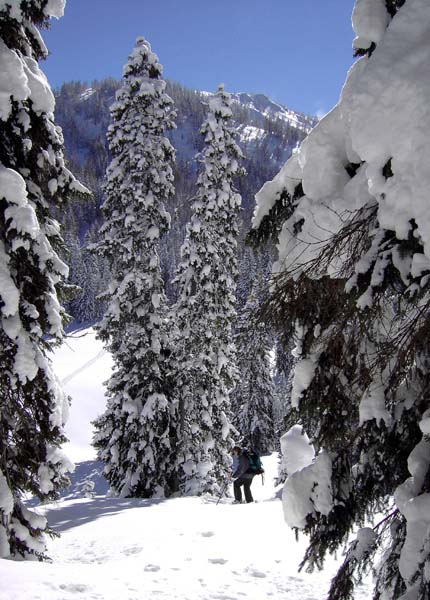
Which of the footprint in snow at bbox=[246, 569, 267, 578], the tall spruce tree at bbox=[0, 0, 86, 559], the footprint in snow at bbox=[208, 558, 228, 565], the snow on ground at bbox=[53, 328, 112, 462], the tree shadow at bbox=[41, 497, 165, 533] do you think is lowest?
the footprint in snow at bbox=[246, 569, 267, 578]

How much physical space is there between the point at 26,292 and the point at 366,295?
14.8 ft

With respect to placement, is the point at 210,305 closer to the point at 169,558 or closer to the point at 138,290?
the point at 138,290

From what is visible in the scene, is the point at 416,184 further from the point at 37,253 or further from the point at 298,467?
the point at 37,253

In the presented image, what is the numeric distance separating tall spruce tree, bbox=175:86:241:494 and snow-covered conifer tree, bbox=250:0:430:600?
40.5 feet

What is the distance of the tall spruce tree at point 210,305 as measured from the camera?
16.4m

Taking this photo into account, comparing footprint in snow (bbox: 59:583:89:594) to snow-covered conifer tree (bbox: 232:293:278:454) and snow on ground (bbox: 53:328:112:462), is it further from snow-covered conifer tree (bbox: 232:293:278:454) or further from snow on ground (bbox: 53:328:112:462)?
snow-covered conifer tree (bbox: 232:293:278:454)

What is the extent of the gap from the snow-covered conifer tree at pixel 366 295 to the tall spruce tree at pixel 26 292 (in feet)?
10.1

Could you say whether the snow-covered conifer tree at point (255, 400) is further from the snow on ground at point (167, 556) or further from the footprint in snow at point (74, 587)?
the footprint in snow at point (74, 587)

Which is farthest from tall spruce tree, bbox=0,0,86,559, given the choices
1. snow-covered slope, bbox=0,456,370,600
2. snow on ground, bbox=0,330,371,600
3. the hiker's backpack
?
the hiker's backpack

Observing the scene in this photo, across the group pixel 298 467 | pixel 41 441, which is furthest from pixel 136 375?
pixel 298 467

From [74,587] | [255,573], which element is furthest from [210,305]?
[74,587]

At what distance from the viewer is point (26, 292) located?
6.17m

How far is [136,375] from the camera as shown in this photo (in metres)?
15.2

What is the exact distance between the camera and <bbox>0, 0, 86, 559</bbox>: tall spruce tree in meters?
5.70
